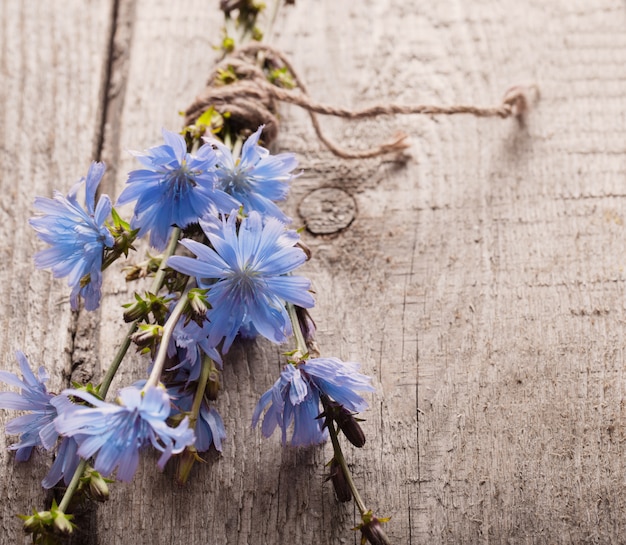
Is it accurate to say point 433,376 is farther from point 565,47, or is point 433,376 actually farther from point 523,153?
point 565,47

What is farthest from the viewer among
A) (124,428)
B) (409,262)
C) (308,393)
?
(409,262)

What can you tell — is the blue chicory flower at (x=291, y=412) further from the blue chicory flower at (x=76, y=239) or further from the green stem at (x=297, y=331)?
the blue chicory flower at (x=76, y=239)

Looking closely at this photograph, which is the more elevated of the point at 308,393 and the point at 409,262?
the point at 409,262

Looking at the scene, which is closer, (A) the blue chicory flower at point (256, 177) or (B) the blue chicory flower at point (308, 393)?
(B) the blue chicory flower at point (308, 393)

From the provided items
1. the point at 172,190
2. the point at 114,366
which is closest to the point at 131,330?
the point at 114,366

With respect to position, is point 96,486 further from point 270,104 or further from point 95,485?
point 270,104

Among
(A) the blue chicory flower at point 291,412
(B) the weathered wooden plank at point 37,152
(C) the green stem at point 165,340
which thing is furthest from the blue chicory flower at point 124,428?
(B) the weathered wooden plank at point 37,152
